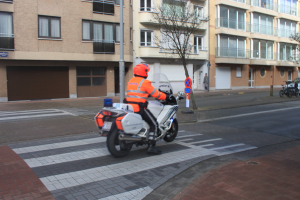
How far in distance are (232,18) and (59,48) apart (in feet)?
66.3

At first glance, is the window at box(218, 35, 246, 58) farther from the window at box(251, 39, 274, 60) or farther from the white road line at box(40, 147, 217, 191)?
the white road line at box(40, 147, 217, 191)

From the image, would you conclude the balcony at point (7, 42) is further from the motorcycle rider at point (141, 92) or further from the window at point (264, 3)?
the window at point (264, 3)

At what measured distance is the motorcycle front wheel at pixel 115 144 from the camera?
536 centimetres

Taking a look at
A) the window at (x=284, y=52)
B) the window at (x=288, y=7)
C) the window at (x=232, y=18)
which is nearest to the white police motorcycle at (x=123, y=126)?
the window at (x=232, y=18)

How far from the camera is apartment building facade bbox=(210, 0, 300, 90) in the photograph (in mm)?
30031

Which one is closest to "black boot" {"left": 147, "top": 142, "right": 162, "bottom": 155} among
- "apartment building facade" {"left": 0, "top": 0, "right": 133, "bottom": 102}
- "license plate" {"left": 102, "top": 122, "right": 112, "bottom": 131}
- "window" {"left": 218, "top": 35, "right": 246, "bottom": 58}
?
"license plate" {"left": 102, "top": 122, "right": 112, "bottom": 131}

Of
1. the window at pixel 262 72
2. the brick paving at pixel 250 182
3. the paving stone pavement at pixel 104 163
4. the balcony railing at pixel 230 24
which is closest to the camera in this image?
the brick paving at pixel 250 182

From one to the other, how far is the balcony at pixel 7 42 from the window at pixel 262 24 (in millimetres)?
26348

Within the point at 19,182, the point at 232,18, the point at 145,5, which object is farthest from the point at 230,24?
the point at 19,182

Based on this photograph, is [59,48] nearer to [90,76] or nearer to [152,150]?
A: [90,76]

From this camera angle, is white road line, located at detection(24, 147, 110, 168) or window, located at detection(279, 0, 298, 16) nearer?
white road line, located at detection(24, 147, 110, 168)

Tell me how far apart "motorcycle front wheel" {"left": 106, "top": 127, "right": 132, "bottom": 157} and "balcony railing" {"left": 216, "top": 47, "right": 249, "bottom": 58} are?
1026 inches

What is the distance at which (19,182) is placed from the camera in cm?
437

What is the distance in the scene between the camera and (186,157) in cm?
584
